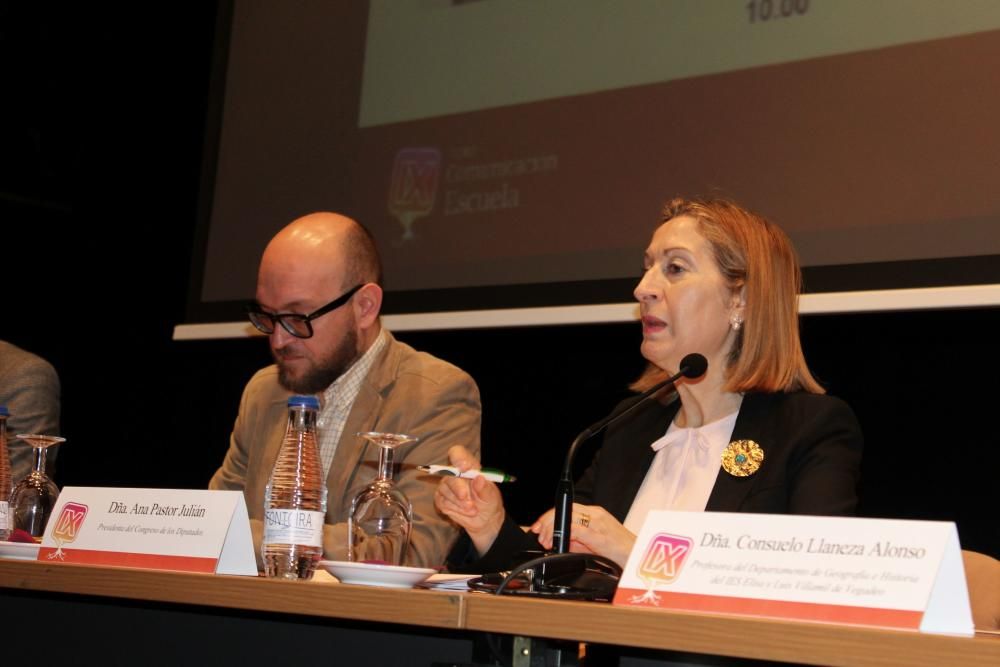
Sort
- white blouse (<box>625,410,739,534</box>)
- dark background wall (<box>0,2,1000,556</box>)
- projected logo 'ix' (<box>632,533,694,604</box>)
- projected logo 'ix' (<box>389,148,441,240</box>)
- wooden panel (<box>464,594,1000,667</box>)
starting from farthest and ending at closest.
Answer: dark background wall (<box>0,2,1000,556</box>) < projected logo 'ix' (<box>389,148,441,240</box>) < white blouse (<box>625,410,739,534</box>) < projected logo 'ix' (<box>632,533,694,604</box>) < wooden panel (<box>464,594,1000,667</box>)

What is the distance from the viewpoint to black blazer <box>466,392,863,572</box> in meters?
1.99

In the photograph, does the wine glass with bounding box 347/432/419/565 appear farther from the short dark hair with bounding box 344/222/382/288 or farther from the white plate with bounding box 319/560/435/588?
the short dark hair with bounding box 344/222/382/288

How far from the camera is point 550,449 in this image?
350 cm

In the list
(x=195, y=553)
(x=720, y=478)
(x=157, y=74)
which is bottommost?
(x=195, y=553)

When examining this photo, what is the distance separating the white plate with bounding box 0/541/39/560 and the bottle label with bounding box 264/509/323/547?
0.42 meters

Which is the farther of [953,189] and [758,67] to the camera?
[758,67]

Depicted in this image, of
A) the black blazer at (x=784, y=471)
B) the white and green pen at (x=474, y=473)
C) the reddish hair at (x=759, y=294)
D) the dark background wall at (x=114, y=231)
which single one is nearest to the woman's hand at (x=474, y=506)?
the black blazer at (x=784, y=471)

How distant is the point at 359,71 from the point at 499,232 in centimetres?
88

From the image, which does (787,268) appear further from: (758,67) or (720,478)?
(758,67)

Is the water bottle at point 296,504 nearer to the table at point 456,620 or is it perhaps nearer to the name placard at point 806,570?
the table at point 456,620

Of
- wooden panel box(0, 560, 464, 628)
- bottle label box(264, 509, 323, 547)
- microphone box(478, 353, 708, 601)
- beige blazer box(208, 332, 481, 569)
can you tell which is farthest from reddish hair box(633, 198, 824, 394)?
wooden panel box(0, 560, 464, 628)

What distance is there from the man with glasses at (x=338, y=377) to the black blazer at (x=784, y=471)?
503 millimetres

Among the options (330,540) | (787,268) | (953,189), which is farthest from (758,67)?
(330,540)

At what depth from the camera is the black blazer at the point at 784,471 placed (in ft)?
6.51
